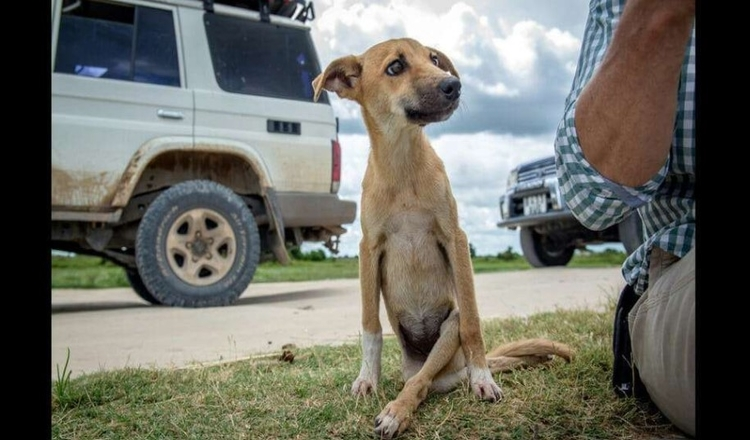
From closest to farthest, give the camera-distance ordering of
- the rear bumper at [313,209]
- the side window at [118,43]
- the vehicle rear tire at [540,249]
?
the side window at [118,43] → the rear bumper at [313,209] → the vehicle rear tire at [540,249]

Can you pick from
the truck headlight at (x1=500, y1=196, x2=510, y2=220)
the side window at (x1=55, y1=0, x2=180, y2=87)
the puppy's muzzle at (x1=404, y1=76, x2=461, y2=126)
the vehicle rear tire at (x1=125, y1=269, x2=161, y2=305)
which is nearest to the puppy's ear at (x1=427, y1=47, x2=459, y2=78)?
the puppy's muzzle at (x1=404, y1=76, x2=461, y2=126)

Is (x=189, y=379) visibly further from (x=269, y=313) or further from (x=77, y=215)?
(x=77, y=215)

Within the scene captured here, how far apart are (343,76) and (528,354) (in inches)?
33.7

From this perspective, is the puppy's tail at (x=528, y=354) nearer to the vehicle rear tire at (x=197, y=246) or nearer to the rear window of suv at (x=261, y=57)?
the vehicle rear tire at (x=197, y=246)

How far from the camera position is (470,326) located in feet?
5.46

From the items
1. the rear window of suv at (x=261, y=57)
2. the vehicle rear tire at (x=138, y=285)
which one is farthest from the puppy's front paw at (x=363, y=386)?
the vehicle rear tire at (x=138, y=285)

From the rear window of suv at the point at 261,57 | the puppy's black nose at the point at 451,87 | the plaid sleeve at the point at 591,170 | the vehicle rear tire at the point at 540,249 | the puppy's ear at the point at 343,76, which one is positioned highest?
the rear window of suv at the point at 261,57

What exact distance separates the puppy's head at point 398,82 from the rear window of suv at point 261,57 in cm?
321

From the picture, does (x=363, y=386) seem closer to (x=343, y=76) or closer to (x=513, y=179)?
(x=343, y=76)

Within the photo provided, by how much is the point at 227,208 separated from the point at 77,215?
93 centimetres

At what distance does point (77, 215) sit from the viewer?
454 centimetres

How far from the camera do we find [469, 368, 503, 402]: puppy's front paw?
154 centimetres

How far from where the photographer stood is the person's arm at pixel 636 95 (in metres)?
1.00

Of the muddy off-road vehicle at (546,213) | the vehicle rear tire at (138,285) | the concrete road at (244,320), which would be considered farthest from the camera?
the vehicle rear tire at (138,285)
